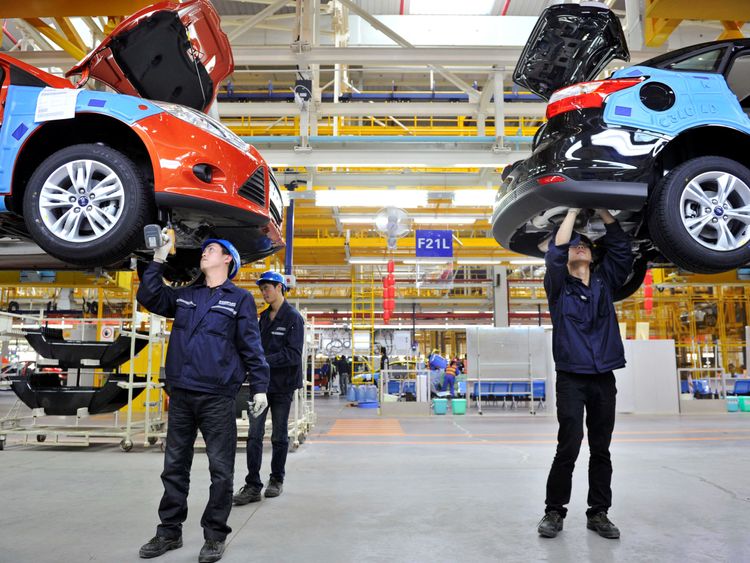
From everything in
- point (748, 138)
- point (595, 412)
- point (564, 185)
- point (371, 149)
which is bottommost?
point (595, 412)

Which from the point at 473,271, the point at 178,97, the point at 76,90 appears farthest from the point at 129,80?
the point at 473,271

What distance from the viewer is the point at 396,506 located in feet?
12.9

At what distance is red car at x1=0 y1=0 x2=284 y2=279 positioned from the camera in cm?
279

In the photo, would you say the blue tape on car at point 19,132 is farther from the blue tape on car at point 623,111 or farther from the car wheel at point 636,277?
the car wheel at point 636,277

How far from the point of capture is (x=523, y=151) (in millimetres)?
7379

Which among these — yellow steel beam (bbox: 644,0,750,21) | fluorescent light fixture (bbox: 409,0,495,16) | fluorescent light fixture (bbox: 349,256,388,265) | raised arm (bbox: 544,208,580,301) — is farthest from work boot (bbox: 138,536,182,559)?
fluorescent light fixture (bbox: 349,256,388,265)

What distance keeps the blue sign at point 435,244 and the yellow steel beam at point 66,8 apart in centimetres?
754

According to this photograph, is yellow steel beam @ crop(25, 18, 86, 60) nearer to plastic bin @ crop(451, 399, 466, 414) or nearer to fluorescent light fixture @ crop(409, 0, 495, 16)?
fluorescent light fixture @ crop(409, 0, 495, 16)

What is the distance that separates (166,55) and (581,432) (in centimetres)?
313

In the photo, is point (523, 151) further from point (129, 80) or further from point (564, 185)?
point (129, 80)

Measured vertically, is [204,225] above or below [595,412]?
above

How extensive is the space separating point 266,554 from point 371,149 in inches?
206

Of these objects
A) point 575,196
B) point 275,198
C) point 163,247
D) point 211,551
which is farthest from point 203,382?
point 575,196

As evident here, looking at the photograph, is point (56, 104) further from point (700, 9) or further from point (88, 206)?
point (700, 9)
